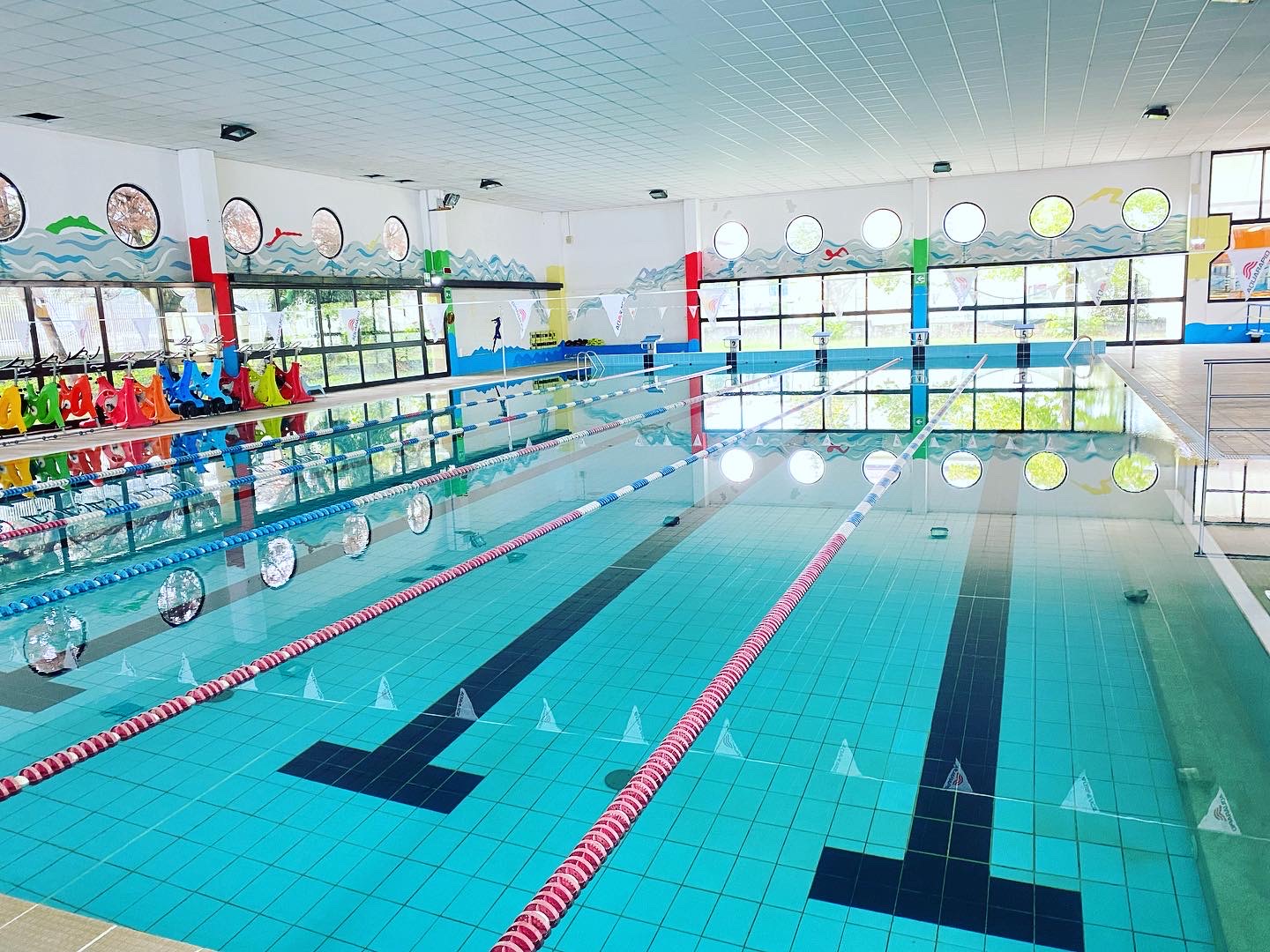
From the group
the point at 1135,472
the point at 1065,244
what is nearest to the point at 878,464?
the point at 1135,472

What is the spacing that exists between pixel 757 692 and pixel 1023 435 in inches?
260

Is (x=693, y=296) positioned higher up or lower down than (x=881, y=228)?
lower down

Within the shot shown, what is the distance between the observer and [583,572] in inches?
201

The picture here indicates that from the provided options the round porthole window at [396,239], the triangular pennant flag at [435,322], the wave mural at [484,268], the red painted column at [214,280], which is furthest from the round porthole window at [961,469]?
the wave mural at [484,268]

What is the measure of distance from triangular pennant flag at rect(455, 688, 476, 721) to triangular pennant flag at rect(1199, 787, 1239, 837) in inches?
94.6

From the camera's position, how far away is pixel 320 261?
14.4 m

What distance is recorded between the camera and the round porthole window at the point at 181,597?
4516 millimetres

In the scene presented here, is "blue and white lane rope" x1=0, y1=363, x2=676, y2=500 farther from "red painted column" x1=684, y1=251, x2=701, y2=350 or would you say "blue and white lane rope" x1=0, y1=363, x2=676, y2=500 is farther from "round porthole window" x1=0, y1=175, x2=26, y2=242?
"red painted column" x1=684, y1=251, x2=701, y2=350

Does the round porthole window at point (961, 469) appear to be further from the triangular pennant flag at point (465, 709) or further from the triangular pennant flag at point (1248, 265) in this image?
the triangular pennant flag at point (1248, 265)

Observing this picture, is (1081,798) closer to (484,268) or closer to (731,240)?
(484,268)

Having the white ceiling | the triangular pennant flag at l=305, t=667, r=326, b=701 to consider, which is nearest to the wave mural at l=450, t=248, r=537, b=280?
the white ceiling

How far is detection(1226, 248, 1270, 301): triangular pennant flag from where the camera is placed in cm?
1513

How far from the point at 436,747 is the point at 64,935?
1.48 meters

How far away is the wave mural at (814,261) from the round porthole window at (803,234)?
0.12m
